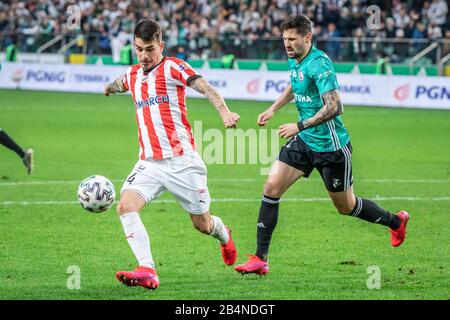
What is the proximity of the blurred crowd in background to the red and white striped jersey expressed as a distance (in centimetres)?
2198

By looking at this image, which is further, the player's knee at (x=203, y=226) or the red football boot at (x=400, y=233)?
the red football boot at (x=400, y=233)

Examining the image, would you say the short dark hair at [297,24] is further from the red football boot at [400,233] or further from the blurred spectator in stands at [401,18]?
the blurred spectator in stands at [401,18]

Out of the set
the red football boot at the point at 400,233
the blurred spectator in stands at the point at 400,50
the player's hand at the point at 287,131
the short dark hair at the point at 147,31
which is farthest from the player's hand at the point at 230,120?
the blurred spectator in stands at the point at 400,50

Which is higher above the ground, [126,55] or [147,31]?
[126,55]

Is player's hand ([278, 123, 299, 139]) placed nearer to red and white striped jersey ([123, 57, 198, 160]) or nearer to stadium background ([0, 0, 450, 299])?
red and white striped jersey ([123, 57, 198, 160])

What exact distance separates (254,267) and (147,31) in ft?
7.09

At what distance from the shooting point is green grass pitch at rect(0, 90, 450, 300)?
7320 mm

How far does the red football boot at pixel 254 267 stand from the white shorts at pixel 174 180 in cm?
63

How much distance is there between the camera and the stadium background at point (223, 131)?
782 cm

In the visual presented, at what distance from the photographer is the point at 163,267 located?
815 centimetres

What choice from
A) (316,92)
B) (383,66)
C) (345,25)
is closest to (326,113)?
(316,92)

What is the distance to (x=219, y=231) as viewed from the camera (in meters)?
7.95

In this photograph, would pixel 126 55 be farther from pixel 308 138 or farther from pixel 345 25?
pixel 308 138
